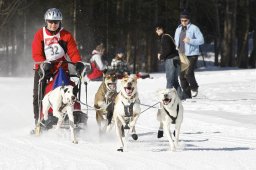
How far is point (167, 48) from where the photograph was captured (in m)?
14.6

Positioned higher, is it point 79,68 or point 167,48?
point 167,48

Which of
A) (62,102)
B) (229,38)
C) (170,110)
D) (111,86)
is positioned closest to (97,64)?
(111,86)

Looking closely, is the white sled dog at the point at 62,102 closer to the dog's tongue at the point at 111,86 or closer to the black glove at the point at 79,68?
the black glove at the point at 79,68

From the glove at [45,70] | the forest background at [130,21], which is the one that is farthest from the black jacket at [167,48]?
the forest background at [130,21]

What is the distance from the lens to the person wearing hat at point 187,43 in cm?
1606

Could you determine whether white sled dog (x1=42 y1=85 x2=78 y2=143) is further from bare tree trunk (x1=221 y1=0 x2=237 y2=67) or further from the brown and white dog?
bare tree trunk (x1=221 y1=0 x2=237 y2=67)

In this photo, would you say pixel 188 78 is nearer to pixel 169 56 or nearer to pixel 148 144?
pixel 169 56

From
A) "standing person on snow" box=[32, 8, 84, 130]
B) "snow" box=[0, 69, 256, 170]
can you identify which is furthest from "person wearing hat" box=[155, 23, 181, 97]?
"standing person on snow" box=[32, 8, 84, 130]

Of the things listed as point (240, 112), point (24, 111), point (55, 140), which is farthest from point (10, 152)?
point (240, 112)

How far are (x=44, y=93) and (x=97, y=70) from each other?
12.8 metres

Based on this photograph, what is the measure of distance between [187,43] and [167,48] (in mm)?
1848

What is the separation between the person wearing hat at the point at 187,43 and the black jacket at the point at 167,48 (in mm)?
531

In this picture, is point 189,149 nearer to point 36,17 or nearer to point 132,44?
point 132,44

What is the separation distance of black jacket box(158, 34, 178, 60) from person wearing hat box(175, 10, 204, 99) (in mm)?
531
